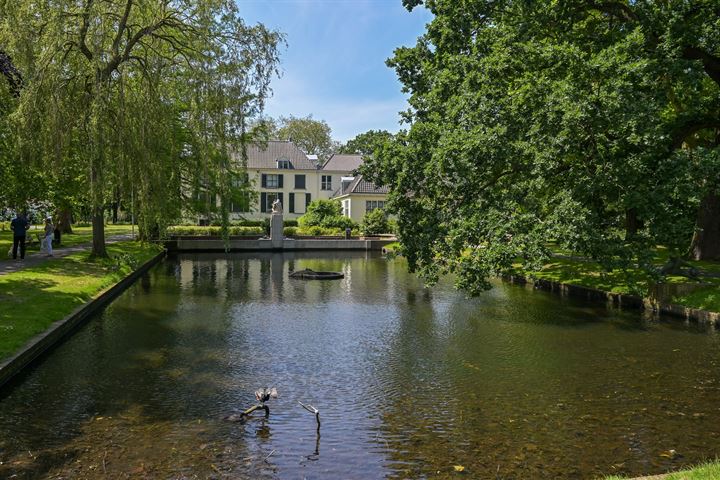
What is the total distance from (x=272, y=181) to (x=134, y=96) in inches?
1781

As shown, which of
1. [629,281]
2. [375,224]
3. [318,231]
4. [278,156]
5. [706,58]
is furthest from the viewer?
[278,156]

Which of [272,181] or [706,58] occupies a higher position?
[706,58]

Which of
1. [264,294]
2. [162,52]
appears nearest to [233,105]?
[162,52]

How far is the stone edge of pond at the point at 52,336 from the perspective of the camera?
29.1ft

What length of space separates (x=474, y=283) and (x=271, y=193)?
5040cm

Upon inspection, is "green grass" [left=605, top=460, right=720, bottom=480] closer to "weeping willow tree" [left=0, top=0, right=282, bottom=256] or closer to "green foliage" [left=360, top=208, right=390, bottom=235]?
"weeping willow tree" [left=0, top=0, right=282, bottom=256]

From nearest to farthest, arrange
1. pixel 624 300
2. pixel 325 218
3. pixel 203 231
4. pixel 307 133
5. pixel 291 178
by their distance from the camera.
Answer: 1. pixel 624 300
2. pixel 203 231
3. pixel 325 218
4. pixel 291 178
5. pixel 307 133

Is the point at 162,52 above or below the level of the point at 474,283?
above

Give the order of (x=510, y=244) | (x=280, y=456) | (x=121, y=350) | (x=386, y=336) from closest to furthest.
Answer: (x=280, y=456) → (x=121, y=350) → (x=386, y=336) → (x=510, y=244)

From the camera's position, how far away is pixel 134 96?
18172 mm

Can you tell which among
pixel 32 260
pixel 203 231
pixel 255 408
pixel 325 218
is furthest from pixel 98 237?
pixel 325 218

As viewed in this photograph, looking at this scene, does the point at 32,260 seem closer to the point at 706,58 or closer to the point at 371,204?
the point at 706,58

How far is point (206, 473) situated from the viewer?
6.02 metres

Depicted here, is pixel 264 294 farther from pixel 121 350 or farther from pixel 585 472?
pixel 585 472
